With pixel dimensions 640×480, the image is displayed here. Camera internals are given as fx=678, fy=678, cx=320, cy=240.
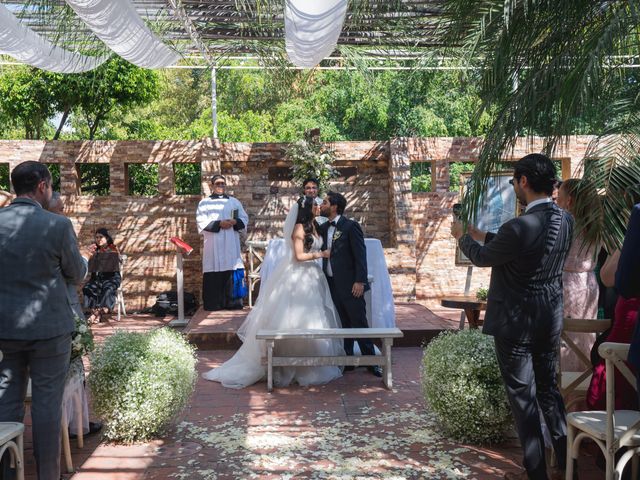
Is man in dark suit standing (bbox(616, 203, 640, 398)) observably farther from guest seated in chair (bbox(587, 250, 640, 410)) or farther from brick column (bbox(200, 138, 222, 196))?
brick column (bbox(200, 138, 222, 196))

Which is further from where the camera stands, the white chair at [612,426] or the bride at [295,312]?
the bride at [295,312]

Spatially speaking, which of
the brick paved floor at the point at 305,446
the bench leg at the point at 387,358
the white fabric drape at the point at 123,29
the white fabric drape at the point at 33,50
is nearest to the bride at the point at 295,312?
the brick paved floor at the point at 305,446

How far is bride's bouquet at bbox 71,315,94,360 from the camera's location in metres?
4.17

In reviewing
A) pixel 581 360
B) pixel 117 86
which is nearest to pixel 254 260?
pixel 117 86

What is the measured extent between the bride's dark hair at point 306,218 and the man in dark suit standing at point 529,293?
299 centimetres

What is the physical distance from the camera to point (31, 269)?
11.0ft

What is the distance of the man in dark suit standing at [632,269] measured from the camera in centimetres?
261

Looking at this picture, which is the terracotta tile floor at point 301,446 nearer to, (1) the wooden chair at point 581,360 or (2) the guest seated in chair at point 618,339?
(1) the wooden chair at point 581,360

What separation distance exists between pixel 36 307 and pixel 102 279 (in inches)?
286

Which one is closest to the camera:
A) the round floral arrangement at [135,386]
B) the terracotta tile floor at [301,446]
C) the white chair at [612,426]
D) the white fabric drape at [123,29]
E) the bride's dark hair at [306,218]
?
the white chair at [612,426]

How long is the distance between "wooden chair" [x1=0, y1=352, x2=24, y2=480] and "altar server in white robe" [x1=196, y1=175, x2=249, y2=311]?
23.0 feet

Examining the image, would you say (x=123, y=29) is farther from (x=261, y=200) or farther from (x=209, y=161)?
(x=261, y=200)

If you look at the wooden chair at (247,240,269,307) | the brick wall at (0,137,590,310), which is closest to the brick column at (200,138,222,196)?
the brick wall at (0,137,590,310)

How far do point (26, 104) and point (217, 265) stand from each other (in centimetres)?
715
